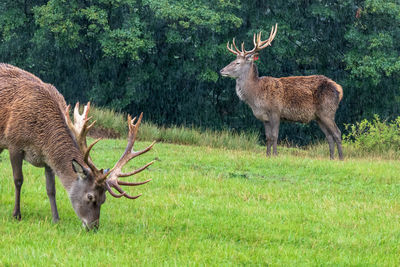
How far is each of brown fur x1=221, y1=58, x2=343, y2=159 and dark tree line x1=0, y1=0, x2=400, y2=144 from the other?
4.35 metres

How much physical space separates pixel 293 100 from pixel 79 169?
9447 millimetres

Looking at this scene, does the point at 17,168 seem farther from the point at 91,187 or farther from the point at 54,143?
the point at 91,187

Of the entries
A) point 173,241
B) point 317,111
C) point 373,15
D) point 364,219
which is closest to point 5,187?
point 173,241

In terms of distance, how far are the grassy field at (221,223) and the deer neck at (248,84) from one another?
12.9 ft

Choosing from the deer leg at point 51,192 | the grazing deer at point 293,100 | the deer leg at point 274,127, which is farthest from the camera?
the grazing deer at point 293,100

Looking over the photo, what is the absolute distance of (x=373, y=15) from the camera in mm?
20547

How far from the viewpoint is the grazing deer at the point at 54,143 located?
21.2 feet

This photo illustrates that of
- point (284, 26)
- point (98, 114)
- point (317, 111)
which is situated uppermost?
point (284, 26)

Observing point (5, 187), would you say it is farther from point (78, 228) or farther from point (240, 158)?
point (240, 158)

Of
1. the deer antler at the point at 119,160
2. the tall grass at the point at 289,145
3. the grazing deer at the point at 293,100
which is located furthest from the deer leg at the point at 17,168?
the tall grass at the point at 289,145

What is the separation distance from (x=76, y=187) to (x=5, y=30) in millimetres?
15447

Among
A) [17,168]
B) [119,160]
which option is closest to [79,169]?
[119,160]

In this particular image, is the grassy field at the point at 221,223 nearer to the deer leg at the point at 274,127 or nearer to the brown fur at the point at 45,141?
the brown fur at the point at 45,141

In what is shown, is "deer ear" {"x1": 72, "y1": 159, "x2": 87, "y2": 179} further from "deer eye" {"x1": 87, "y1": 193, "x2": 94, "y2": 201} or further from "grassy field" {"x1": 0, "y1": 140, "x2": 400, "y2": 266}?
"grassy field" {"x1": 0, "y1": 140, "x2": 400, "y2": 266}
